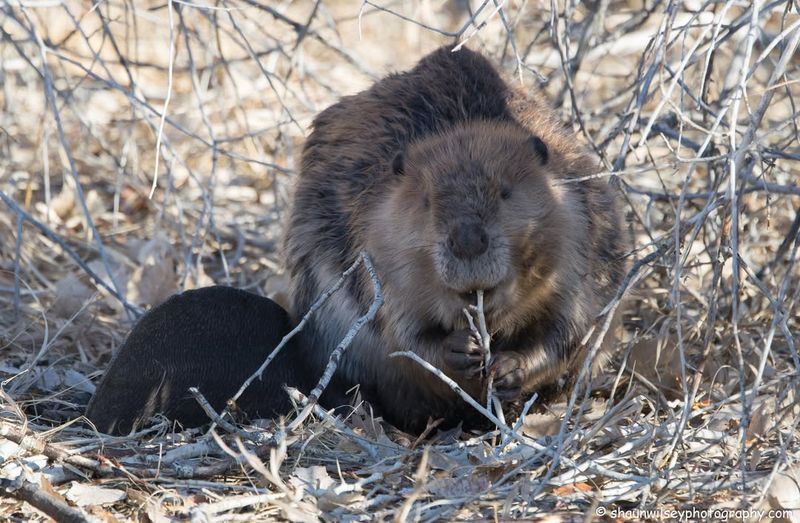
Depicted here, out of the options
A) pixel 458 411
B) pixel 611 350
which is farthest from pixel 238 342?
pixel 611 350

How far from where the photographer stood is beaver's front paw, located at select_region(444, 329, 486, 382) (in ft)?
10.7

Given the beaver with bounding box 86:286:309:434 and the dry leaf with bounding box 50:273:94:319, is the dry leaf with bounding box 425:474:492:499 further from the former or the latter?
the dry leaf with bounding box 50:273:94:319

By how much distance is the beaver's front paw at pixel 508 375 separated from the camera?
3359mm

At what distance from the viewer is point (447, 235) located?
2941 millimetres

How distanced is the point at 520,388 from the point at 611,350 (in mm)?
512

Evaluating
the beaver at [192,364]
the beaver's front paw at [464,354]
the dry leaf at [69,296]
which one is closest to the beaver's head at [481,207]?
the beaver's front paw at [464,354]

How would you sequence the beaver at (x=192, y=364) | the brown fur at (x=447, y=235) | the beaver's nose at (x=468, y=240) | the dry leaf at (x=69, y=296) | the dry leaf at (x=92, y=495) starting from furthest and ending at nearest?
the dry leaf at (x=69, y=296), the beaver at (x=192, y=364), the brown fur at (x=447, y=235), the beaver's nose at (x=468, y=240), the dry leaf at (x=92, y=495)

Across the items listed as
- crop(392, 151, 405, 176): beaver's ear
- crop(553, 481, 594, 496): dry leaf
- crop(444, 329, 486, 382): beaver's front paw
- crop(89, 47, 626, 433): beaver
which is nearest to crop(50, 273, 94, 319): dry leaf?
crop(89, 47, 626, 433): beaver

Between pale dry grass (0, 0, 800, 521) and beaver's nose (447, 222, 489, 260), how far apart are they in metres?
0.44

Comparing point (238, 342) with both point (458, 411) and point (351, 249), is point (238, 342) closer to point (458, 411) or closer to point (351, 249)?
point (351, 249)

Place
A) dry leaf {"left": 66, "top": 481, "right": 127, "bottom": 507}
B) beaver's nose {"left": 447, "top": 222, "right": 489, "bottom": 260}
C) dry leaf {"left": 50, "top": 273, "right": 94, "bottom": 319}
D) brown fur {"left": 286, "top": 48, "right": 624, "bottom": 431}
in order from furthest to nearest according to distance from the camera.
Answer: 1. dry leaf {"left": 50, "top": 273, "right": 94, "bottom": 319}
2. brown fur {"left": 286, "top": 48, "right": 624, "bottom": 431}
3. beaver's nose {"left": 447, "top": 222, "right": 489, "bottom": 260}
4. dry leaf {"left": 66, "top": 481, "right": 127, "bottom": 507}

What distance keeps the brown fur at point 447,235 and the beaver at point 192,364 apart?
0.25 metres

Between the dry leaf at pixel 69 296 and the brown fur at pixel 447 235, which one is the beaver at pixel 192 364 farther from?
the dry leaf at pixel 69 296

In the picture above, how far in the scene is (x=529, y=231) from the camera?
3.10 m
